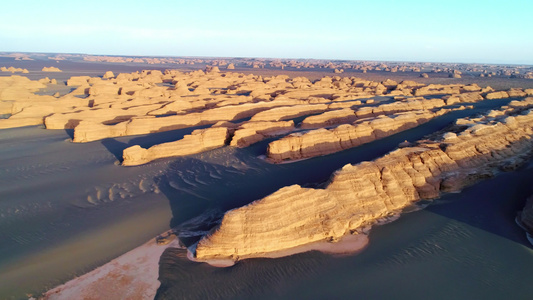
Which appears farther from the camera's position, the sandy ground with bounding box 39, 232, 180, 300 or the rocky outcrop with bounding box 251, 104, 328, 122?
the rocky outcrop with bounding box 251, 104, 328, 122

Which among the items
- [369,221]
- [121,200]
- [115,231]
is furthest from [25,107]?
[369,221]

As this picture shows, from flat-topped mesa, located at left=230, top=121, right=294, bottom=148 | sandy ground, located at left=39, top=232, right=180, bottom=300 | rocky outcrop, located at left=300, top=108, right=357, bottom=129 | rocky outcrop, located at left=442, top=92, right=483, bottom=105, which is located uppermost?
rocky outcrop, located at left=442, top=92, right=483, bottom=105

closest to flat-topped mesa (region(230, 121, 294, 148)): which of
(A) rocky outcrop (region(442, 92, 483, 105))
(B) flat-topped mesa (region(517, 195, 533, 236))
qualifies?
(B) flat-topped mesa (region(517, 195, 533, 236))

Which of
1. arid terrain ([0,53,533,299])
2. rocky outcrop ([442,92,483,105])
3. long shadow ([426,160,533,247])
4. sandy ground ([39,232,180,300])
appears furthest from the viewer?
rocky outcrop ([442,92,483,105])

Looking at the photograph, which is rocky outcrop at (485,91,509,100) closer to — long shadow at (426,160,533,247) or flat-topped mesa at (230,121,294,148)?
long shadow at (426,160,533,247)

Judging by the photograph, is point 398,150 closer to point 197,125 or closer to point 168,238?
point 168,238

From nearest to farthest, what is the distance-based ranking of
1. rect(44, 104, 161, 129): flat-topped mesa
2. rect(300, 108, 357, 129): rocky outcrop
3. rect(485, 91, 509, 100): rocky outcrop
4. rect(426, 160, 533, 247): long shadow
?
Result: 1. rect(426, 160, 533, 247): long shadow
2. rect(300, 108, 357, 129): rocky outcrop
3. rect(44, 104, 161, 129): flat-topped mesa
4. rect(485, 91, 509, 100): rocky outcrop

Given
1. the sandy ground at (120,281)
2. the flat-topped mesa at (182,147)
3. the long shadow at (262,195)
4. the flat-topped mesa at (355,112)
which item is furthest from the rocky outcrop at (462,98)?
the sandy ground at (120,281)
